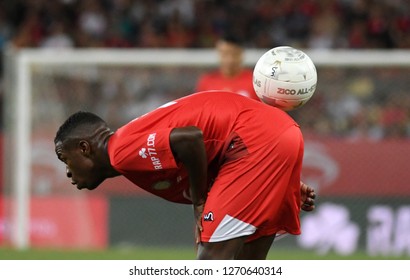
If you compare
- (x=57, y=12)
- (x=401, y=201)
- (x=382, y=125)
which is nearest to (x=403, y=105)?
(x=382, y=125)

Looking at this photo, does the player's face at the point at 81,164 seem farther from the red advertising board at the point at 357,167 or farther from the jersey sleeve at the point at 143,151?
the red advertising board at the point at 357,167

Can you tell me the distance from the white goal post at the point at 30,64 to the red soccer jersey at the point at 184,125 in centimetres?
748

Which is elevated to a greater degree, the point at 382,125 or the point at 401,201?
the point at 382,125

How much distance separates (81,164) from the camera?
6.23 meters

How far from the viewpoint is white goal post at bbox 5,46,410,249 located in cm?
1369

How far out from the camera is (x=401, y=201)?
13414 mm

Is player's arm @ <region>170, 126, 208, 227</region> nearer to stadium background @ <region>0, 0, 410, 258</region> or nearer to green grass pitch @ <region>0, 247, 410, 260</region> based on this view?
green grass pitch @ <region>0, 247, 410, 260</region>

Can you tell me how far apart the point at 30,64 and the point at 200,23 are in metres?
3.87

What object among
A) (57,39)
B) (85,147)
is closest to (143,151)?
(85,147)

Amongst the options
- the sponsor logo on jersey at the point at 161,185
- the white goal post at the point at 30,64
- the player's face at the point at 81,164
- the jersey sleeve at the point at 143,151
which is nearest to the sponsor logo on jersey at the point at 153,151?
the jersey sleeve at the point at 143,151

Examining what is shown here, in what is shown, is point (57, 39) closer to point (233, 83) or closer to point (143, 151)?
point (233, 83)
